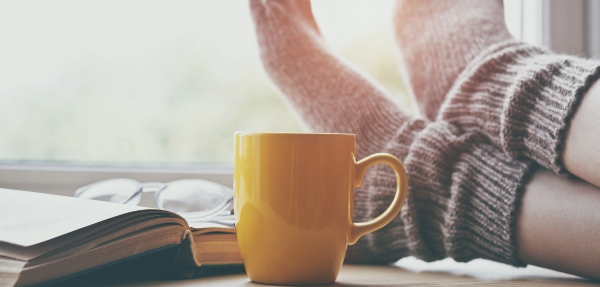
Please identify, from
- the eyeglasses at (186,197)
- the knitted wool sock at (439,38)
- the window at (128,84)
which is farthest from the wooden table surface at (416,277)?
the window at (128,84)

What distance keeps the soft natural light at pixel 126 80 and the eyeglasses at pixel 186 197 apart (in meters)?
0.30

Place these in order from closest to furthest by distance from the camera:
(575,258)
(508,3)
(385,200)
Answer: (575,258), (385,200), (508,3)

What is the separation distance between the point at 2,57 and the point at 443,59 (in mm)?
719

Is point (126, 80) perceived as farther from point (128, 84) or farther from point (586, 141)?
point (586, 141)

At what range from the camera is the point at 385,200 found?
675mm

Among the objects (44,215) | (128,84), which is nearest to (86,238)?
(44,215)

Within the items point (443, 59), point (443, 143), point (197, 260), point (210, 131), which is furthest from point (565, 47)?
point (197, 260)

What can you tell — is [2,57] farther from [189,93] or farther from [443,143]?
[443,143]

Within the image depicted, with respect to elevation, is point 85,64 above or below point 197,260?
above

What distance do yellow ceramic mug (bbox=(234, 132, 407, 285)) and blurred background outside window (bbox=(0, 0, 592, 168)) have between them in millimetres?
563

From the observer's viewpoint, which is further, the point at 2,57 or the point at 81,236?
the point at 2,57

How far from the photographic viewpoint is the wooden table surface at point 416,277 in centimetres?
48

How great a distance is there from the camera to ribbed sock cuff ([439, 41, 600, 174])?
537mm

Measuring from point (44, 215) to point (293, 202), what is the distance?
0.19 metres
